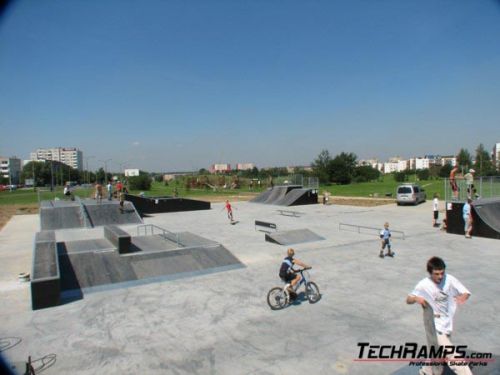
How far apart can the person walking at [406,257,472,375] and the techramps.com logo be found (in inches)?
1.6

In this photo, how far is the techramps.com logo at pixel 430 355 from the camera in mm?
3893

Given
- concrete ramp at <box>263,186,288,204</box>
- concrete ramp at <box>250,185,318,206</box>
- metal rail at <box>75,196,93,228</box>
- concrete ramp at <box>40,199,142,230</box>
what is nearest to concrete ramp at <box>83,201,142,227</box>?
concrete ramp at <box>40,199,142,230</box>

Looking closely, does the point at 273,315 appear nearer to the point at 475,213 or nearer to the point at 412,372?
the point at 412,372

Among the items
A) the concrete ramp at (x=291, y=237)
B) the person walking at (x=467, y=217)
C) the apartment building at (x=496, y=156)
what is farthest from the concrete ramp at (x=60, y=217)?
the apartment building at (x=496, y=156)

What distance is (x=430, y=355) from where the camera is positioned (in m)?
4.01

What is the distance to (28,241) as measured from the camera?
16906mm

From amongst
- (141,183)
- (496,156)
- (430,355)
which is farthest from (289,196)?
(496,156)

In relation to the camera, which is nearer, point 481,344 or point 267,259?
point 481,344

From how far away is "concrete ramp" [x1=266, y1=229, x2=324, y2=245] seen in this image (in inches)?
583

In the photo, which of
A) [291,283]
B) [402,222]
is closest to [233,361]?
[291,283]

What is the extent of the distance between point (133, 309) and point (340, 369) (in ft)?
15.6

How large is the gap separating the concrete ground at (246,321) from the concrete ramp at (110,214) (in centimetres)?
942

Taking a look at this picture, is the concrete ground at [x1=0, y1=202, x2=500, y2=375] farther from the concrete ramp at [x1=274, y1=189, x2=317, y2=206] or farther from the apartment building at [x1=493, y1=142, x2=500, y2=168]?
the apartment building at [x1=493, y1=142, x2=500, y2=168]

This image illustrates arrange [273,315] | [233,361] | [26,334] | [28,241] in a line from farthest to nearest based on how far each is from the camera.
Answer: [28,241] → [273,315] → [26,334] → [233,361]
